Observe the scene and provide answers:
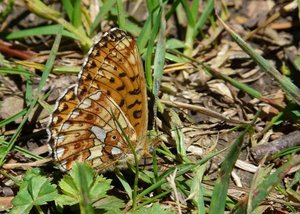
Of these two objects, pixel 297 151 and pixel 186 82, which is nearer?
pixel 297 151

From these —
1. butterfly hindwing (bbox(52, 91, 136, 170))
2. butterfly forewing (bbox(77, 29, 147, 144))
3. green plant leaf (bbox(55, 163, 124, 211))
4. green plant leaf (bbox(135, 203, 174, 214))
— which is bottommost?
green plant leaf (bbox(135, 203, 174, 214))

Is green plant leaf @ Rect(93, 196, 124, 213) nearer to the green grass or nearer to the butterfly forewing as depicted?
the green grass

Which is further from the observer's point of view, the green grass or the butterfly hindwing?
the butterfly hindwing

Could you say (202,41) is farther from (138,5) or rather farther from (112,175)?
(112,175)

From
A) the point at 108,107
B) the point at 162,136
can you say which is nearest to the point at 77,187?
the point at 108,107

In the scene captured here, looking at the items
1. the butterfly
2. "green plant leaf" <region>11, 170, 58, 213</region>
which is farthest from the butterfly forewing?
"green plant leaf" <region>11, 170, 58, 213</region>

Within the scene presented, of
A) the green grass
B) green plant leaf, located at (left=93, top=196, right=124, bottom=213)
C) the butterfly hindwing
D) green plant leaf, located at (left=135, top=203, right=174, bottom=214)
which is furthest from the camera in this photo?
the butterfly hindwing

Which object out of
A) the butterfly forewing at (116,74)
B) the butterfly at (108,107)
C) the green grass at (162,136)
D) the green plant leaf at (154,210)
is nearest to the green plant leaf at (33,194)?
the green grass at (162,136)

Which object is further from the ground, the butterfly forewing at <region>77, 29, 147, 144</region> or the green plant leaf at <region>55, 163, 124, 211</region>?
the butterfly forewing at <region>77, 29, 147, 144</region>

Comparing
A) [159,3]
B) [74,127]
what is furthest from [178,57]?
[74,127]
